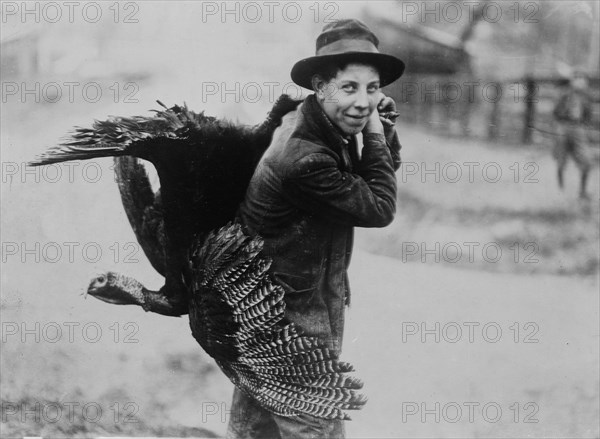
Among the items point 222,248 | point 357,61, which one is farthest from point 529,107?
point 222,248

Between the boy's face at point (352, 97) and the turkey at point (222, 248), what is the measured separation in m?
0.26

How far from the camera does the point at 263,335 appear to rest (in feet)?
12.4

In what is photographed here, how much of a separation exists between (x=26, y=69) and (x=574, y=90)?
304 cm

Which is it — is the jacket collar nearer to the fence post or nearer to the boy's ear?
the boy's ear

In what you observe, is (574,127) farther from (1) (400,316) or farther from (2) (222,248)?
(2) (222,248)

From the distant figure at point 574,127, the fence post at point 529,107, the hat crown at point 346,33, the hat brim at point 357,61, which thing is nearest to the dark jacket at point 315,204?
the hat brim at point 357,61

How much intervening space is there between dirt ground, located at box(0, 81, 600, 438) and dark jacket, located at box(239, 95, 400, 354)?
9.2 inches

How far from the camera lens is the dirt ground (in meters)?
3.98

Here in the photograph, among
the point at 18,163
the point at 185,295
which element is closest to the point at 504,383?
the point at 185,295

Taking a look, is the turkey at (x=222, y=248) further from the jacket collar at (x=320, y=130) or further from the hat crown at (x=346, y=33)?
the hat crown at (x=346, y=33)

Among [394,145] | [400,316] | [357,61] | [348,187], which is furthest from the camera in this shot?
[400,316]

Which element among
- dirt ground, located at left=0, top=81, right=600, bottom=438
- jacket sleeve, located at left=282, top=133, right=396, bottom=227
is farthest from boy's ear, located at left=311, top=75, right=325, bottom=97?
dirt ground, located at left=0, top=81, right=600, bottom=438

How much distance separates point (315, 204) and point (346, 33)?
88 centimetres

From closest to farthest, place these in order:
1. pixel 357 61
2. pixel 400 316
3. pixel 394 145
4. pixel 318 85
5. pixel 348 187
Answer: pixel 348 187 < pixel 357 61 < pixel 318 85 < pixel 394 145 < pixel 400 316
